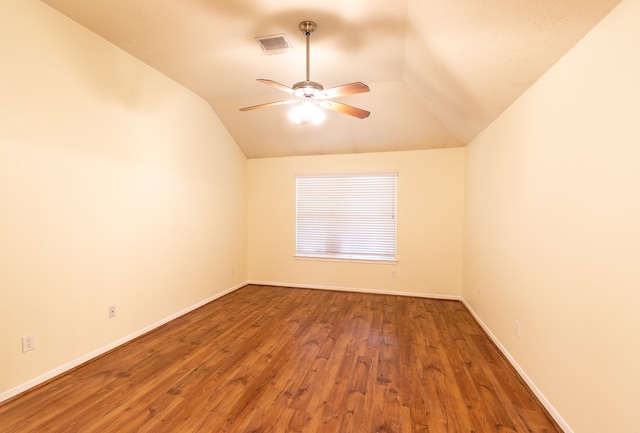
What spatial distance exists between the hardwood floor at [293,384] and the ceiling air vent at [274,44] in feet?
9.26

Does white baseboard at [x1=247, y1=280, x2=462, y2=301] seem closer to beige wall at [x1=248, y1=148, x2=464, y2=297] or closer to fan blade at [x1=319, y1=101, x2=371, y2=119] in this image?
beige wall at [x1=248, y1=148, x2=464, y2=297]

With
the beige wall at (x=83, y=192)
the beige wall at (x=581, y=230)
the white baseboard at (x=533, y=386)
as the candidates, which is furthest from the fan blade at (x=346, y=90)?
the white baseboard at (x=533, y=386)

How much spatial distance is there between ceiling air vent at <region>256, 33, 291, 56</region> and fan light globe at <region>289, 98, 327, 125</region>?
2.05 feet

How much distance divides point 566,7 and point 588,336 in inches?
69.4

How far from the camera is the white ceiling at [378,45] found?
6.02 feet

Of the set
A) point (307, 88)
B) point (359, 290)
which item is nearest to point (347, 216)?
point (359, 290)

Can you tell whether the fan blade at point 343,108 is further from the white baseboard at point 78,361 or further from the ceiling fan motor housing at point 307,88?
the white baseboard at point 78,361

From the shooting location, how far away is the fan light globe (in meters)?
2.34

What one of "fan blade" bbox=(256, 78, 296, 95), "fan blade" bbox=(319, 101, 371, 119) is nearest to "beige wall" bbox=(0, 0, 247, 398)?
"fan blade" bbox=(256, 78, 296, 95)

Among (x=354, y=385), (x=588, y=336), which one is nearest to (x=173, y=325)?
(x=354, y=385)

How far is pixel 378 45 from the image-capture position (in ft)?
8.61

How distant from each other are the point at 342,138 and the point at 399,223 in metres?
1.60

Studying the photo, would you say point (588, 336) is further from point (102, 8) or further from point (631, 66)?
point (102, 8)

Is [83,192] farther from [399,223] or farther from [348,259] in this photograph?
[399,223]
